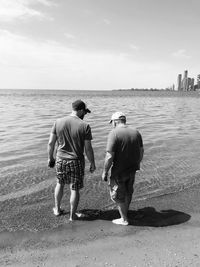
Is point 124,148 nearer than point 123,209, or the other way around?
point 124,148

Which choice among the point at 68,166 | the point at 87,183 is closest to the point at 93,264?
the point at 68,166

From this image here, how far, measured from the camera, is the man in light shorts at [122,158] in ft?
16.3

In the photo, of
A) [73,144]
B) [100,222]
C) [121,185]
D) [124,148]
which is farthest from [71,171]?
[100,222]

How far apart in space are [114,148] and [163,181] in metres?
3.85

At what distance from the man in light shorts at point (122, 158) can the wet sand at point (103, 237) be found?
1.86ft

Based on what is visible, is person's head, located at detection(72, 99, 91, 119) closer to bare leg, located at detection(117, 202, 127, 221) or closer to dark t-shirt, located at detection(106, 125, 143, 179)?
dark t-shirt, located at detection(106, 125, 143, 179)

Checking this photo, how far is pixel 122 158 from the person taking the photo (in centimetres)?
511

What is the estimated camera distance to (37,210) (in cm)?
628

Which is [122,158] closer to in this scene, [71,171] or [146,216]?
[71,171]

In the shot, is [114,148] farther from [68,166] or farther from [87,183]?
[87,183]

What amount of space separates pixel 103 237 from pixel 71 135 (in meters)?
2.02

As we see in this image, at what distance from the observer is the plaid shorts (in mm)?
5273

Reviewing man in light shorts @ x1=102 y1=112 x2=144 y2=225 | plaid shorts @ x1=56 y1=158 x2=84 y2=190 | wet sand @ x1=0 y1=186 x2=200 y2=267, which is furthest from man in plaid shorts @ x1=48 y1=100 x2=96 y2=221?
wet sand @ x1=0 y1=186 x2=200 y2=267

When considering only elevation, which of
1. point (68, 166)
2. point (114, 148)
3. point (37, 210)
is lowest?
point (37, 210)
